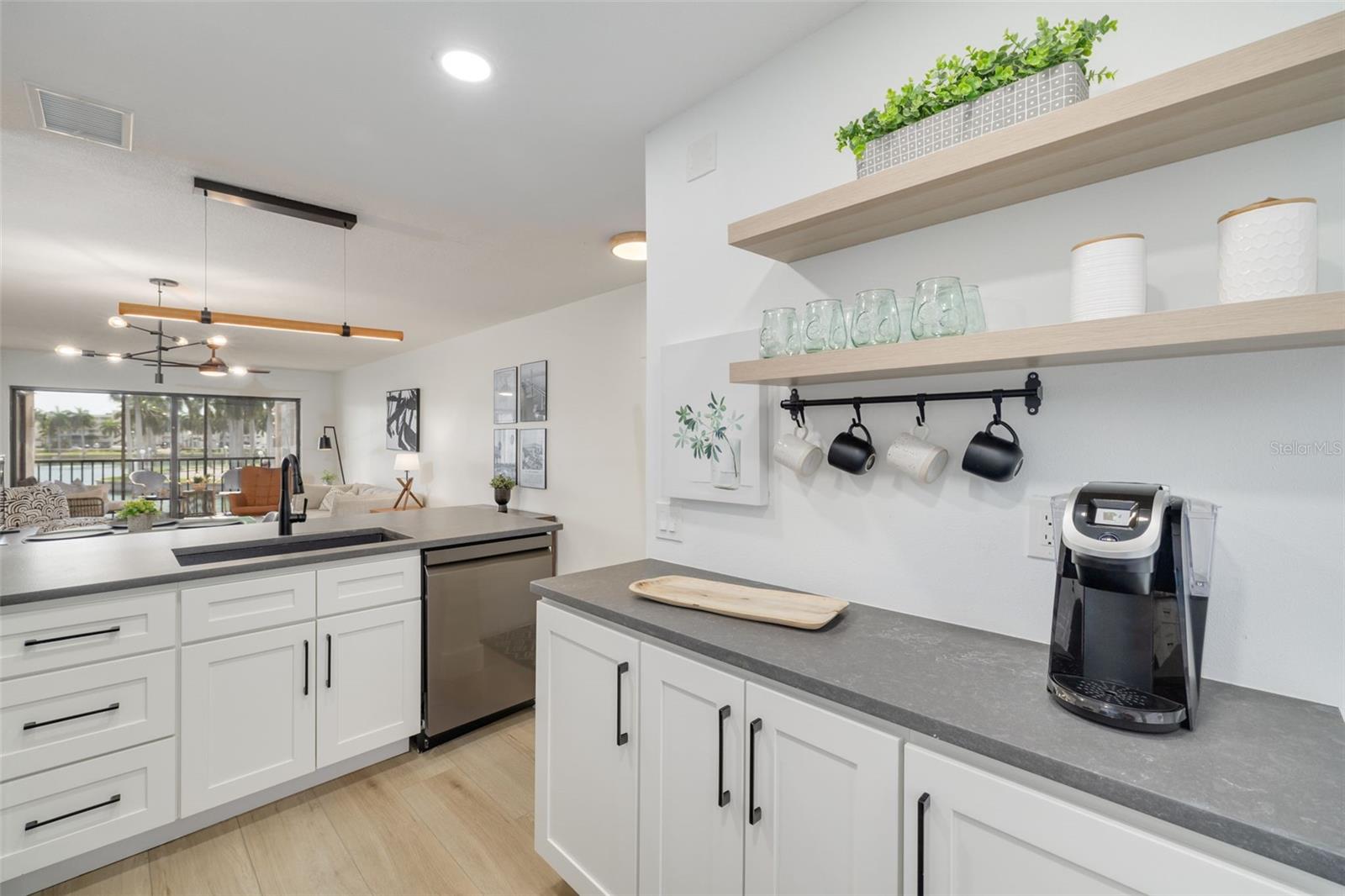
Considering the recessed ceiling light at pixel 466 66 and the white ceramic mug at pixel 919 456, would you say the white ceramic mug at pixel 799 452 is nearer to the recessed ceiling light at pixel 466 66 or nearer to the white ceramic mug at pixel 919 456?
the white ceramic mug at pixel 919 456

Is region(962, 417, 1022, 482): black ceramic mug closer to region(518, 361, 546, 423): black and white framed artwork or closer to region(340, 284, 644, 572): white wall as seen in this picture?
region(340, 284, 644, 572): white wall

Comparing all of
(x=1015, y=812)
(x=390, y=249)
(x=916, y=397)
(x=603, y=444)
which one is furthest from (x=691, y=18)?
(x=603, y=444)

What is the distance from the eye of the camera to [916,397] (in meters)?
1.39

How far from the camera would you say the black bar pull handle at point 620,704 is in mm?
1477

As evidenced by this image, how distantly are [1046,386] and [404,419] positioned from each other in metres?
7.49

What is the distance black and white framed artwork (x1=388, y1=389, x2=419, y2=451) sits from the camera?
714 cm

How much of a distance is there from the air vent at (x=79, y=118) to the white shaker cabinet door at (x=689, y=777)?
8.43 feet

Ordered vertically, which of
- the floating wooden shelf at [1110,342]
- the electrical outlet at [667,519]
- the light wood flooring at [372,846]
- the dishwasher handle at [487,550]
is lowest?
the light wood flooring at [372,846]

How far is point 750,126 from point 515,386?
4014 mm

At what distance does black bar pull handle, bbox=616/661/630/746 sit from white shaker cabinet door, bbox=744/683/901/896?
1.27ft

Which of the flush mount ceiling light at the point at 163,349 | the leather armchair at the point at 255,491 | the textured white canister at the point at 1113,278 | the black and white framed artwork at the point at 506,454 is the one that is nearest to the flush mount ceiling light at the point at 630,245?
the textured white canister at the point at 1113,278

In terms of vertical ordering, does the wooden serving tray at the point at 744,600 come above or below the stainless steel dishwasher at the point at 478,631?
above

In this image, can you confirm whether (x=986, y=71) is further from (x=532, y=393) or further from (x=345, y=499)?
(x=345, y=499)
